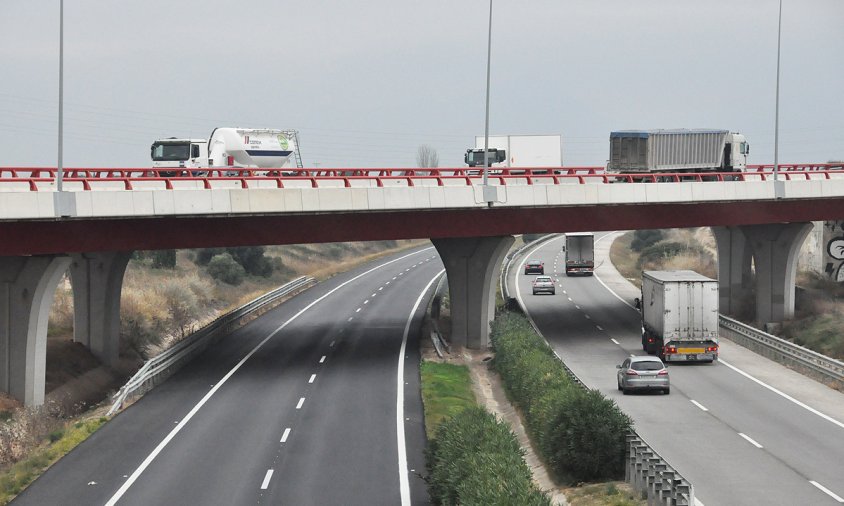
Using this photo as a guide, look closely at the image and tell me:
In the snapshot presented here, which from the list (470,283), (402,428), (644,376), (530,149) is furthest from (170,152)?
(644,376)

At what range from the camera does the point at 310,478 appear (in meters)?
30.3

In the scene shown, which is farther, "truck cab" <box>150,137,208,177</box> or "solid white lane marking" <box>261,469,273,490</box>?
"truck cab" <box>150,137,208,177</box>

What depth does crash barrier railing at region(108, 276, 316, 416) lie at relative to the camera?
4106 centimetres

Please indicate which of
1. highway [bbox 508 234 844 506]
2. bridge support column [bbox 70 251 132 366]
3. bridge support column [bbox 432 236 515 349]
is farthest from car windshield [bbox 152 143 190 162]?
highway [bbox 508 234 844 506]

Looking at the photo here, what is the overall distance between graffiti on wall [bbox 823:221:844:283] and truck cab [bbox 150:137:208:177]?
141 feet

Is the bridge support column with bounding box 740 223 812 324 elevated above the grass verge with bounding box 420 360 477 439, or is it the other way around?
the bridge support column with bounding box 740 223 812 324

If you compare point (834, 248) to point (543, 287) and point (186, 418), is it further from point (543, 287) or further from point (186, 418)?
point (186, 418)

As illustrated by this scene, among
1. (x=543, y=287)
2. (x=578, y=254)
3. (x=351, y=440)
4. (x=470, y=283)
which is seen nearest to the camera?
(x=351, y=440)

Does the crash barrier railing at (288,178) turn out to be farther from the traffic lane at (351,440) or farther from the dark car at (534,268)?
the dark car at (534,268)

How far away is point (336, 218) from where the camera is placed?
49.0 m

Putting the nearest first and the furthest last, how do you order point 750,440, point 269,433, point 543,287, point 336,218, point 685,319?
point 750,440 < point 269,433 < point 685,319 < point 336,218 < point 543,287

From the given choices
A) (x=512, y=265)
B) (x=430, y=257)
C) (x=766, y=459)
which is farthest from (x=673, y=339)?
(x=430, y=257)

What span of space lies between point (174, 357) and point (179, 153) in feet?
50.5

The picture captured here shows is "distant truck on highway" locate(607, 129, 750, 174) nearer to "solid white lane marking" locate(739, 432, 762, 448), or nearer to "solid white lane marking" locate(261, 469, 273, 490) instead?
"solid white lane marking" locate(739, 432, 762, 448)
